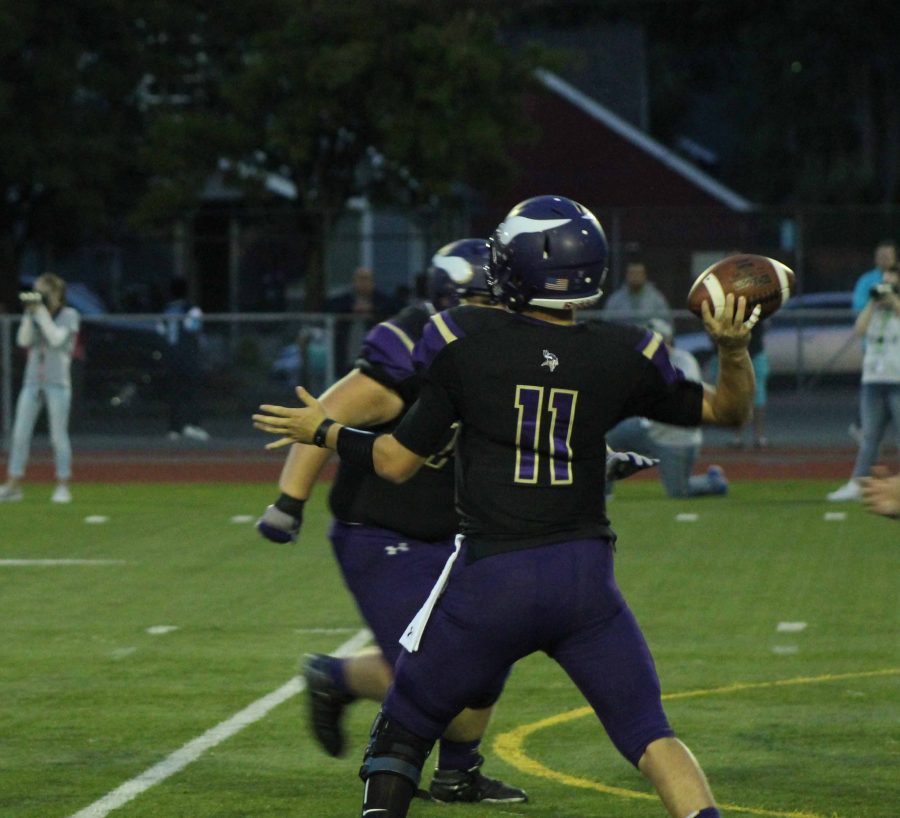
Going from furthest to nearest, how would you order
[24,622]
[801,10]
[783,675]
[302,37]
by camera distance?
[801,10], [302,37], [24,622], [783,675]

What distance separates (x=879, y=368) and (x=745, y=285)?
35.2ft

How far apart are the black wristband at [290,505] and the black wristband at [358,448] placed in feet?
3.54

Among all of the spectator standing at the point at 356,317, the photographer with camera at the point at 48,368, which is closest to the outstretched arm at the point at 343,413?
the photographer with camera at the point at 48,368

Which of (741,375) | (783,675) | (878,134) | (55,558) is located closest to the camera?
(741,375)

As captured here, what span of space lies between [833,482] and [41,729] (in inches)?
482

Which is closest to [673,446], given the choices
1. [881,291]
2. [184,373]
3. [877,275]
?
[877,275]

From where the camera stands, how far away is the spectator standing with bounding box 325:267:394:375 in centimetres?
2253

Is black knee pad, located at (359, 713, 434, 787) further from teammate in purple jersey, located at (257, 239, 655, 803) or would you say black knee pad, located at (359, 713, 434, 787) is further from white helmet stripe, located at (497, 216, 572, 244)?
white helmet stripe, located at (497, 216, 572, 244)

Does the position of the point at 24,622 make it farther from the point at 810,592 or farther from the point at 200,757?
the point at 810,592

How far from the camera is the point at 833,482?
1934 cm

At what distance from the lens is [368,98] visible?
95.6 feet

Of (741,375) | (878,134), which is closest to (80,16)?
(741,375)

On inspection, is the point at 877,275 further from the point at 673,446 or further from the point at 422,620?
the point at 422,620

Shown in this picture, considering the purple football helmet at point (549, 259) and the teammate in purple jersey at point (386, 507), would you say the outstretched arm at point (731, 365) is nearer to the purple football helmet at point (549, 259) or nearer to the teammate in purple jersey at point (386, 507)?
the purple football helmet at point (549, 259)
